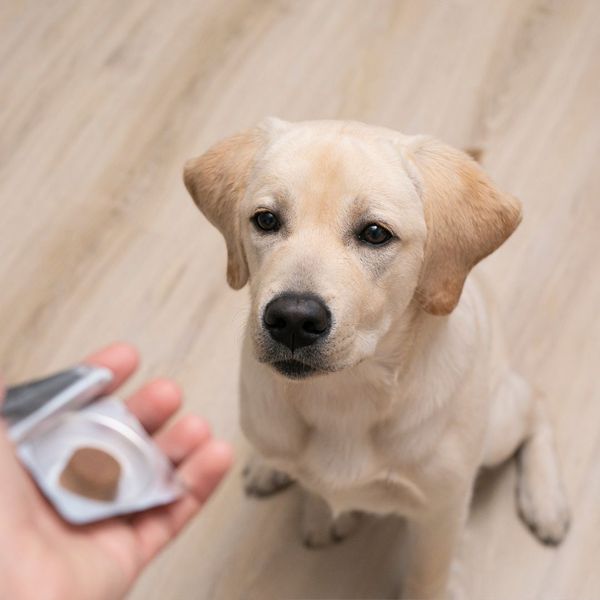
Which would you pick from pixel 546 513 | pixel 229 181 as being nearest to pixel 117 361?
pixel 229 181

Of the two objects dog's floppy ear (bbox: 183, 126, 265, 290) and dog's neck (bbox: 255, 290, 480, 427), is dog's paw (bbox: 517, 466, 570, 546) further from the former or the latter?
dog's floppy ear (bbox: 183, 126, 265, 290)

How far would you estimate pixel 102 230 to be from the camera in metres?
2.50

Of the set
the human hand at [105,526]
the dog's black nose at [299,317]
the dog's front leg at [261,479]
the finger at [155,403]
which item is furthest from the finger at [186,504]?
the dog's black nose at [299,317]

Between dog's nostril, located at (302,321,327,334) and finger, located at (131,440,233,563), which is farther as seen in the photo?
finger, located at (131,440,233,563)

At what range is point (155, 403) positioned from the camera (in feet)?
5.87

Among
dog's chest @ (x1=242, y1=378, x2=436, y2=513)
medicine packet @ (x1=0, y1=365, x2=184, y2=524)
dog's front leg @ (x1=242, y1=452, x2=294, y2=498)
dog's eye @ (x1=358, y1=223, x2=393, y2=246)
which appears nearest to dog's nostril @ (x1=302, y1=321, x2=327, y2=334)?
dog's eye @ (x1=358, y1=223, x2=393, y2=246)

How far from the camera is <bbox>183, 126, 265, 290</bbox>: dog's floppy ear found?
1478 millimetres

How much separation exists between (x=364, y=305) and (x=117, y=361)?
613 millimetres

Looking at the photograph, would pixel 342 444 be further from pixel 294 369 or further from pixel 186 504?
pixel 186 504

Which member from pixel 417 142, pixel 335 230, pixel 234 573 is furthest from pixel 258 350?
pixel 234 573

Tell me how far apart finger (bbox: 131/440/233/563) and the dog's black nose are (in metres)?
→ 0.50

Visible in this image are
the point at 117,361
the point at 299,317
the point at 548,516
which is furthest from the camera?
the point at 548,516

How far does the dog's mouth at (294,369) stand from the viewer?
4.55 ft

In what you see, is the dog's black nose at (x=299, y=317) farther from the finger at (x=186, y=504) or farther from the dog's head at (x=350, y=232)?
the finger at (x=186, y=504)
